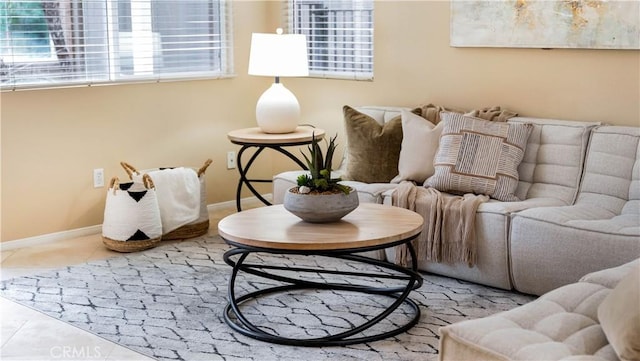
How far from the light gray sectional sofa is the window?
134cm

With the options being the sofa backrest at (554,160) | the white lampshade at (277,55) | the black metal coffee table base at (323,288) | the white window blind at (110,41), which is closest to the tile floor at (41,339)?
the black metal coffee table base at (323,288)

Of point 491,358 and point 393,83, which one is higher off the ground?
point 393,83

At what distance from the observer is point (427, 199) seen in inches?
176

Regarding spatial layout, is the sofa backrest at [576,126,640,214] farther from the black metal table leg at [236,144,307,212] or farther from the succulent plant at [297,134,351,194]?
the black metal table leg at [236,144,307,212]

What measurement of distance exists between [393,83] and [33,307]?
8.98ft

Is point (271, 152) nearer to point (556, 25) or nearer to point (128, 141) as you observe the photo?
point (128, 141)

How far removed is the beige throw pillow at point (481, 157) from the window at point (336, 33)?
1315mm

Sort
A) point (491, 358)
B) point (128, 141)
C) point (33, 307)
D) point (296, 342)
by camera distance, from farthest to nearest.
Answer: point (128, 141) → point (33, 307) → point (296, 342) → point (491, 358)

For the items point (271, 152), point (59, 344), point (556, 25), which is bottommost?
point (59, 344)

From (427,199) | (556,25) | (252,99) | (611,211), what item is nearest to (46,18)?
(252,99)

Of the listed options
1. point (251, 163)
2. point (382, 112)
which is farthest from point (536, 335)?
→ point (251, 163)

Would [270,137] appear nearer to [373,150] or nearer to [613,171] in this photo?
[373,150]

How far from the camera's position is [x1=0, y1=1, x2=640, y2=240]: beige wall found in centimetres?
477

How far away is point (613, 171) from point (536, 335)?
83.6 inches
